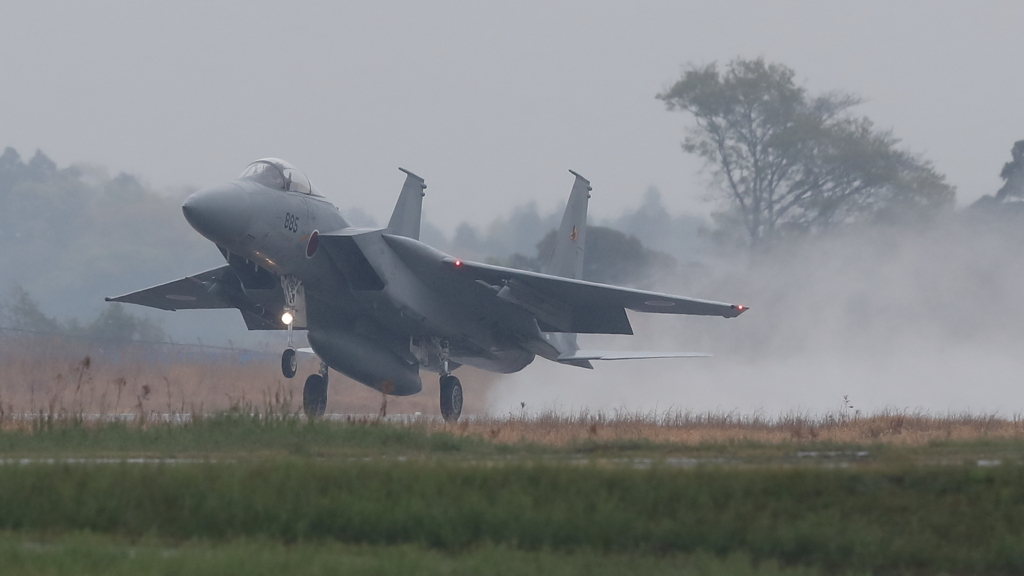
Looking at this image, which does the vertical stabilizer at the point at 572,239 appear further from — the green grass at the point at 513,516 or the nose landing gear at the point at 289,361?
the green grass at the point at 513,516

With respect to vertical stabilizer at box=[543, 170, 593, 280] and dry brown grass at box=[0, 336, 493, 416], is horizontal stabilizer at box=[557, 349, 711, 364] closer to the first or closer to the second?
vertical stabilizer at box=[543, 170, 593, 280]

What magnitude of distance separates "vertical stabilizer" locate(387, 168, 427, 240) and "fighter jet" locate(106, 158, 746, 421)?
0.07 feet

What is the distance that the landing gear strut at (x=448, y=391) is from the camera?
63.4 feet

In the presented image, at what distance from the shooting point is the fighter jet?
16.2 metres

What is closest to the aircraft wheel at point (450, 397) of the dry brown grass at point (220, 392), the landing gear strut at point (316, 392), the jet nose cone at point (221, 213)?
the dry brown grass at point (220, 392)

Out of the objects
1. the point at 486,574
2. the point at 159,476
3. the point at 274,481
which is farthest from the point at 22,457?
the point at 486,574

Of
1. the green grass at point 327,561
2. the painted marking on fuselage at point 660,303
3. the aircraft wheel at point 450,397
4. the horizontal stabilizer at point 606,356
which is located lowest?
the green grass at point 327,561

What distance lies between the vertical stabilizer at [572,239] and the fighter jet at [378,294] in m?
1.75

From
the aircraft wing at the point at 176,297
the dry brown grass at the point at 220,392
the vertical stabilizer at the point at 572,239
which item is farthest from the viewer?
the vertical stabilizer at the point at 572,239

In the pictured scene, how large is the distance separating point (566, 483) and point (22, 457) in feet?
16.4

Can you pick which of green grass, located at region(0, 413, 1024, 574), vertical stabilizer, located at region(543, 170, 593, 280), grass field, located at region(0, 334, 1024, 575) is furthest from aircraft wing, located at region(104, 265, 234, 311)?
green grass, located at region(0, 413, 1024, 574)

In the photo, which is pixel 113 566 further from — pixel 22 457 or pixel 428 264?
pixel 428 264

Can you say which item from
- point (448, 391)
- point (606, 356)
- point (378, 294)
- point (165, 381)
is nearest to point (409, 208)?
point (378, 294)

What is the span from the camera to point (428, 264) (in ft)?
59.2
